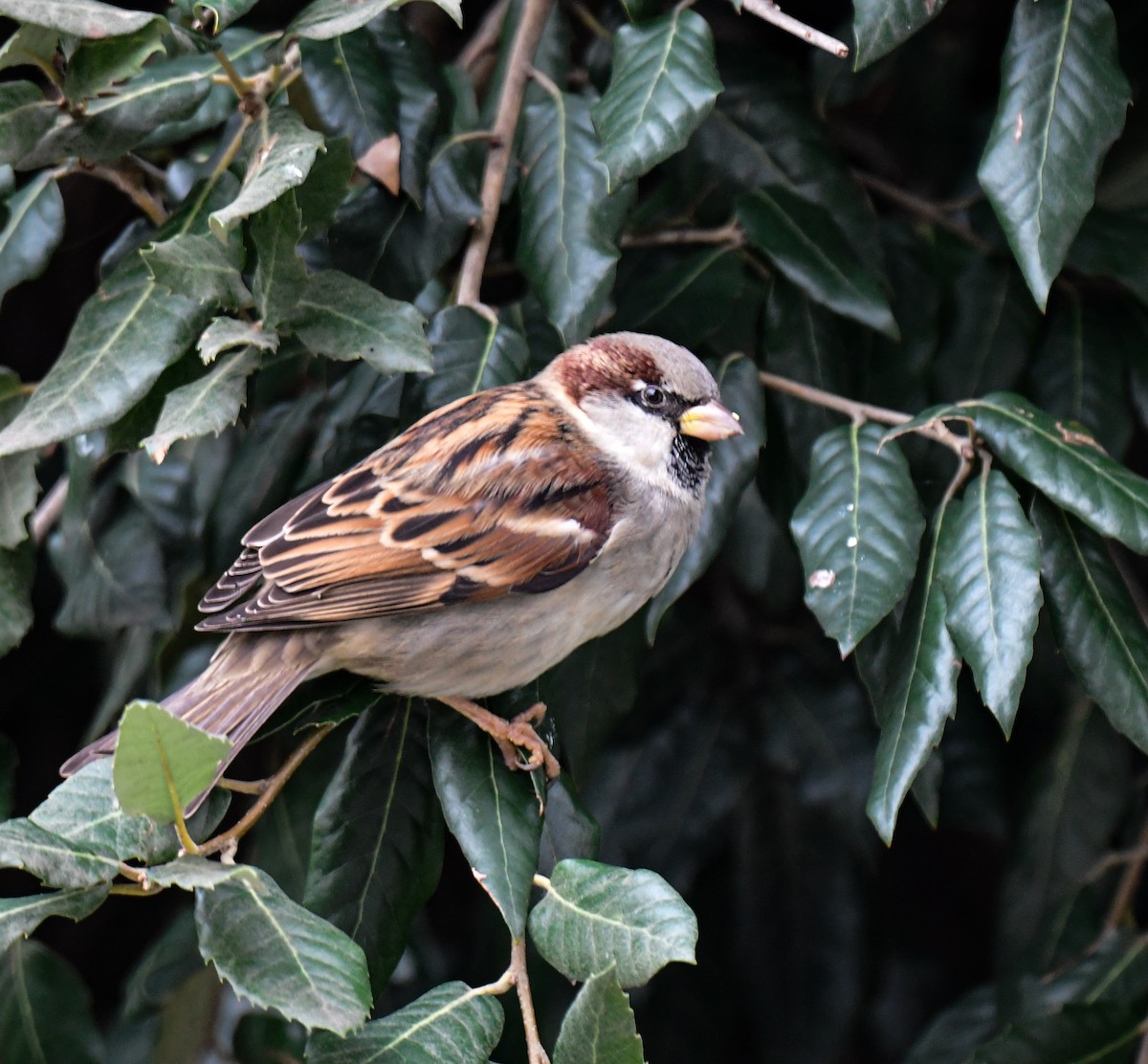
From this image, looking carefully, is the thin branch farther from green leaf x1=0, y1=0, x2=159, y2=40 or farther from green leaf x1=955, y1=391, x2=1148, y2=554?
green leaf x1=0, y1=0, x2=159, y2=40

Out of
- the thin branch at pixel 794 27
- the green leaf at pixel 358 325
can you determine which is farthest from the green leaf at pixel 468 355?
the thin branch at pixel 794 27

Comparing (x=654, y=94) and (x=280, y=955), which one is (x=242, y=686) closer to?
(x=280, y=955)

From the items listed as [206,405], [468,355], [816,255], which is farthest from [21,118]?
[816,255]

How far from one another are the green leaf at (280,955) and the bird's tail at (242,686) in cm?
30

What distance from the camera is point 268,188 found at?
57.7 inches

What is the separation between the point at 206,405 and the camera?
150cm

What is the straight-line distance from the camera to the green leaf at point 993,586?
148cm

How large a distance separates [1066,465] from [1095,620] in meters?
0.19

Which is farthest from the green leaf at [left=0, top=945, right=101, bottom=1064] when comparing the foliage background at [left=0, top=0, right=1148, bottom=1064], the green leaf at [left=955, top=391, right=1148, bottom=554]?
the green leaf at [left=955, top=391, right=1148, bottom=554]

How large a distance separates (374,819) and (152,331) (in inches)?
25.7

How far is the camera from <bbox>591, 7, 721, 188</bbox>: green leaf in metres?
1.65

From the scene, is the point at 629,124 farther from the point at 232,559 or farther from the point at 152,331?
the point at 232,559

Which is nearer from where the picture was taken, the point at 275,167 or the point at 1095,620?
the point at 275,167

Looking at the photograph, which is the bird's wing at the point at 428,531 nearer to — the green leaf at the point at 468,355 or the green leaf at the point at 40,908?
the green leaf at the point at 468,355
